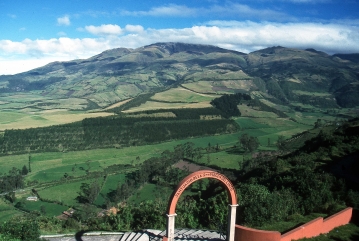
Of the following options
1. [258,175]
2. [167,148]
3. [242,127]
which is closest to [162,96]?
[242,127]

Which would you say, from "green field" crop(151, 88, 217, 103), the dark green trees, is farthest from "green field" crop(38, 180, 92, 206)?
"green field" crop(151, 88, 217, 103)

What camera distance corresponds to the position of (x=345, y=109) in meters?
186

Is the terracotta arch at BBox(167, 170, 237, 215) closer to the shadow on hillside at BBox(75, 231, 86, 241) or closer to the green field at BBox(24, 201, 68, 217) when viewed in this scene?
the shadow on hillside at BBox(75, 231, 86, 241)

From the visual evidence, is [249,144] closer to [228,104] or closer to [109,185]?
[109,185]

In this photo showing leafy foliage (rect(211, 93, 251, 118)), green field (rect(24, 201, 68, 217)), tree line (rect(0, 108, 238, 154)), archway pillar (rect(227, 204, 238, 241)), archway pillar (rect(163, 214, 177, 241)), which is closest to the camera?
archway pillar (rect(163, 214, 177, 241))

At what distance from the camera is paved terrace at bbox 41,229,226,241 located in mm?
21102

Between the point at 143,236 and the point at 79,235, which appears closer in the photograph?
the point at 143,236

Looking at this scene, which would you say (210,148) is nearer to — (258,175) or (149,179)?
(149,179)

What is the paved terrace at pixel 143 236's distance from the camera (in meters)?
21.1

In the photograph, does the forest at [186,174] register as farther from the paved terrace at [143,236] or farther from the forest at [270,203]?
the paved terrace at [143,236]

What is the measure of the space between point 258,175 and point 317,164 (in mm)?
7400

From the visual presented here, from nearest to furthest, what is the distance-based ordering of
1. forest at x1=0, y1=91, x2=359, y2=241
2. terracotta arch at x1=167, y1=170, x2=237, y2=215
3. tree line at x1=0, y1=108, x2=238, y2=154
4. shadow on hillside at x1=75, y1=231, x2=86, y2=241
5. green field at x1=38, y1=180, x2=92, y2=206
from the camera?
terracotta arch at x1=167, y1=170, x2=237, y2=215 < shadow on hillside at x1=75, y1=231, x2=86, y2=241 < forest at x1=0, y1=91, x2=359, y2=241 < green field at x1=38, y1=180, x2=92, y2=206 < tree line at x1=0, y1=108, x2=238, y2=154

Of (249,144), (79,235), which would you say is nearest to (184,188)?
(79,235)

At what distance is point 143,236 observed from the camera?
21.4 metres
